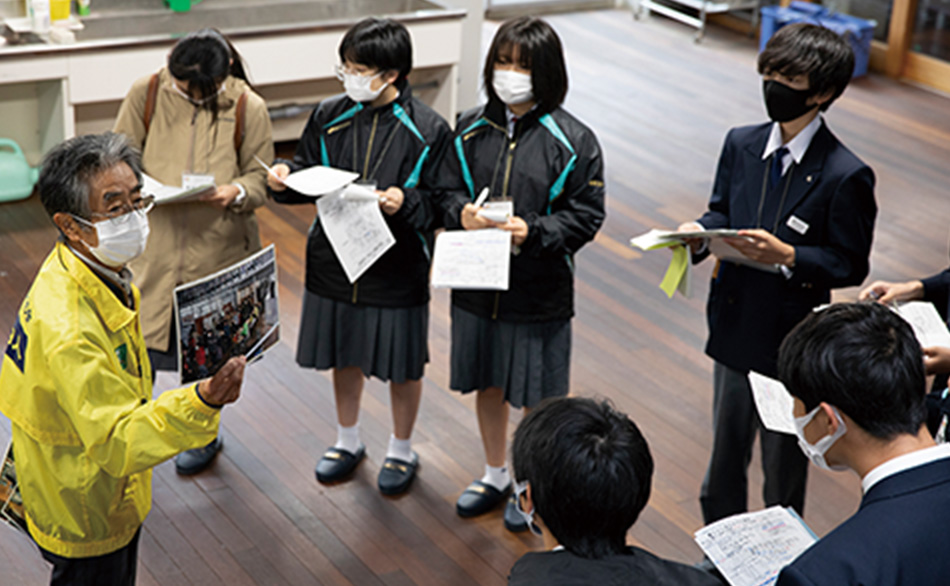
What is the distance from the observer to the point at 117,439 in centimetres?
195

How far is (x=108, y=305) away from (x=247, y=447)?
167cm

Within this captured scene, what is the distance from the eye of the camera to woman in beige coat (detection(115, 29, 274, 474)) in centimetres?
319

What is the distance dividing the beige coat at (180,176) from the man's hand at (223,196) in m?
0.04

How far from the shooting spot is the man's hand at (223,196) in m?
3.15

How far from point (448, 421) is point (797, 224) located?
1634mm

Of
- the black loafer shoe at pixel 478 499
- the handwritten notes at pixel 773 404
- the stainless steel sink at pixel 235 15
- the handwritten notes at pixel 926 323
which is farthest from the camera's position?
the stainless steel sink at pixel 235 15

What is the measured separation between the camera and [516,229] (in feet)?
9.73

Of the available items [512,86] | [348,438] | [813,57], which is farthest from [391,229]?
[813,57]

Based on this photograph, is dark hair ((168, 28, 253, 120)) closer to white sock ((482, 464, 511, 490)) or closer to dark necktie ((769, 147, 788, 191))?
white sock ((482, 464, 511, 490))

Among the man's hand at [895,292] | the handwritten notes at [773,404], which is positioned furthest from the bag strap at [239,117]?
the man's hand at [895,292]

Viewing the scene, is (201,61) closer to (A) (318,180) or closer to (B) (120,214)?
(A) (318,180)

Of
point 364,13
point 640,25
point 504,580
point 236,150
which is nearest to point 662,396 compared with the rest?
point 504,580

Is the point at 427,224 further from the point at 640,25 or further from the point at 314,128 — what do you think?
the point at 640,25

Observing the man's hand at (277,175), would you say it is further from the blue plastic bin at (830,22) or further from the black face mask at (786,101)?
the blue plastic bin at (830,22)
